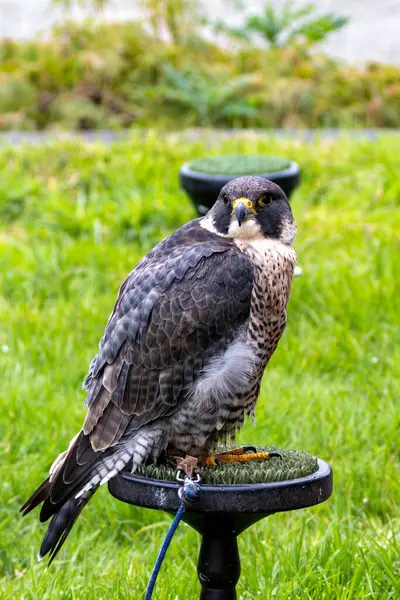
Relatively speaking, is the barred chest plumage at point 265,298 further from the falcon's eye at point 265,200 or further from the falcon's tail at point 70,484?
the falcon's tail at point 70,484

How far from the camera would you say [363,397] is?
13.8ft

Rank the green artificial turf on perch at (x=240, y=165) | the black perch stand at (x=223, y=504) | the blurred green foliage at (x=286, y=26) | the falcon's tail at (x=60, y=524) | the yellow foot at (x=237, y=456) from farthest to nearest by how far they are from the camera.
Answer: the blurred green foliage at (x=286, y=26), the green artificial turf on perch at (x=240, y=165), the yellow foot at (x=237, y=456), the falcon's tail at (x=60, y=524), the black perch stand at (x=223, y=504)

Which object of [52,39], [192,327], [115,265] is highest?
[52,39]

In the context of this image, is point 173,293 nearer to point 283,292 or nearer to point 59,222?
point 283,292

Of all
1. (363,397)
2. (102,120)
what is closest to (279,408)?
(363,397)

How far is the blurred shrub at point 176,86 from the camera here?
8.71 meters

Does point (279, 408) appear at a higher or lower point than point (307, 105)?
lower

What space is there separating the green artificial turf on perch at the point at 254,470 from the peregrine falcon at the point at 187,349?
0.08 metres

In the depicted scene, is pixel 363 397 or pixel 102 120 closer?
pixel 363 397

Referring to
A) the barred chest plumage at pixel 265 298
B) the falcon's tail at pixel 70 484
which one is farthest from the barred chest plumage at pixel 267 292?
the falcon's tail at pixel 70 484

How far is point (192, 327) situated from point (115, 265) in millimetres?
3055

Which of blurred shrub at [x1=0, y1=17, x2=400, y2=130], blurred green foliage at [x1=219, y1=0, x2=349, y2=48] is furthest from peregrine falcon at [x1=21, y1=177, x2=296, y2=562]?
blurred green foliage at [x1=219, y1=0, x2=349, y2=48]

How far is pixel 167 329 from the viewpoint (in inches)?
100

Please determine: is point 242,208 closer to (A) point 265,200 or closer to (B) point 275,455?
(A) point 265,200
